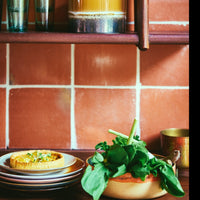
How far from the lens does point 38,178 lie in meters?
0.99

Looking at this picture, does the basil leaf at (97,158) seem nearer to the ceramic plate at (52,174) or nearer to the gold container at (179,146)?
the ceramic plate at (52,174)

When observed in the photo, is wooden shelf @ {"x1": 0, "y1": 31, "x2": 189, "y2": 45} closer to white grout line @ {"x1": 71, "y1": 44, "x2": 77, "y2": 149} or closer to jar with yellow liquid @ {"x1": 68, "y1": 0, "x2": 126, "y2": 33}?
jar with yellow liquid @ {"x1": 68, "y1": 0, "x2": 126, "y2": 33}

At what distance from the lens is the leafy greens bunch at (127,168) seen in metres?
0.91

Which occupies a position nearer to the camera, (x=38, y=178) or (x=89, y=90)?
(x=38, y=178)

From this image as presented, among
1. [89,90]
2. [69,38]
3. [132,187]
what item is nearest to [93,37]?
[69,38]

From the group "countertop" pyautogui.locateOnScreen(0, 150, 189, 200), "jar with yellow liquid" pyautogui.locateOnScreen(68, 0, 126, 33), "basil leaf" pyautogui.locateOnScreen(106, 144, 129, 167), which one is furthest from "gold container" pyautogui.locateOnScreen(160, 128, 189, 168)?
"jar with yellow liquid" pyautogui.locateOnScreen(68, 0, 126, 33)

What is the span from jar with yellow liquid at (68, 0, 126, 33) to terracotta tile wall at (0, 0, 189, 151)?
0.23 meters

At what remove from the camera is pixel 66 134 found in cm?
134

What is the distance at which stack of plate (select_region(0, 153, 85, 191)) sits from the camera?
0.98m

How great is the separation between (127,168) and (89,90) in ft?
1.48

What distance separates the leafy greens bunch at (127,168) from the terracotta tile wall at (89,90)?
389 mm

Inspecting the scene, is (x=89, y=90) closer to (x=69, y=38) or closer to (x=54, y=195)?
(x=69, y=38)

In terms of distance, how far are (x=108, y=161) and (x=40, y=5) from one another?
0.53 m
